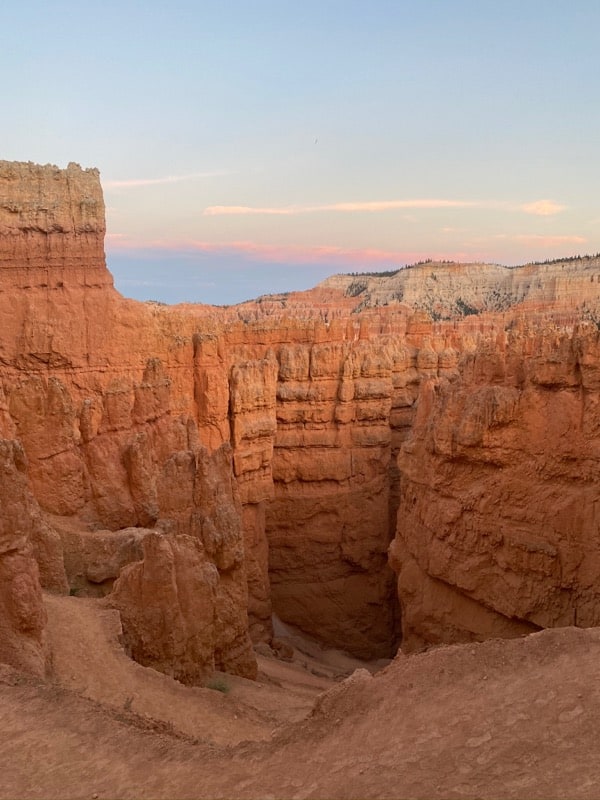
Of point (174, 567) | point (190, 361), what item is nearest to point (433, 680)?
point (174, 567)

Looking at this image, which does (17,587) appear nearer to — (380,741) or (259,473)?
(380,741)

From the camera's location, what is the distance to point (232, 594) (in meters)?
13.1

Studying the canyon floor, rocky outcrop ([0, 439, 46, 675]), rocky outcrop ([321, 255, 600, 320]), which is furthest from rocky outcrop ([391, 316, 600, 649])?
rocky outcrop ([321, 255, 600, 320])

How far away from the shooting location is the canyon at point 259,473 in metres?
11.0

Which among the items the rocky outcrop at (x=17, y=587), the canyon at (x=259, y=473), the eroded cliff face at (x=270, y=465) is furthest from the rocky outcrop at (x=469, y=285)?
the rocky outcrop at (x=17, y=587)

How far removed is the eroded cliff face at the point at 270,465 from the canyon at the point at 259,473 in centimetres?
5

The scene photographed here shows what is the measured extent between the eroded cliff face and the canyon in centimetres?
5

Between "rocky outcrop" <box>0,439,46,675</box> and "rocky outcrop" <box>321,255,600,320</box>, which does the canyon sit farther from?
"rocky outcrop" <box>321,255,600,320</box>

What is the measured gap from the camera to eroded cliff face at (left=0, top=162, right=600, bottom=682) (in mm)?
12203

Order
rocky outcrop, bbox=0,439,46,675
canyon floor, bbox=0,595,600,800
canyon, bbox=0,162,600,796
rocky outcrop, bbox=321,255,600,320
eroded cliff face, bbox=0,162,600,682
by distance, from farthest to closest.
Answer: rocky outcrop, bbox=321,255,600,320, eroded cliff face, bbox=0,162,600,682, canyon, bbox=0,162,600,796, rocky outcrop, bbox=0,439,46,675, canyon floor, bbox=0,595,600,800

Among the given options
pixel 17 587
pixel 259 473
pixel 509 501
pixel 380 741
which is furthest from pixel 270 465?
pixel 380 741

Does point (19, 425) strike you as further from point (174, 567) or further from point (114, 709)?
point (114, 709)

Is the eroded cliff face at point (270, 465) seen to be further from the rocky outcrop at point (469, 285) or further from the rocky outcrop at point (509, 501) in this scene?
the rocky outcrop at point (469, 285)

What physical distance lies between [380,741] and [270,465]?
18032 mm
